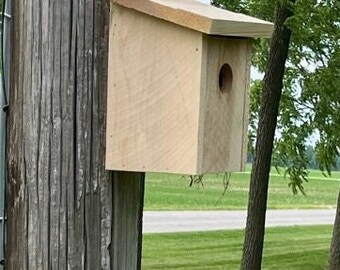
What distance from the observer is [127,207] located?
6.81 feet

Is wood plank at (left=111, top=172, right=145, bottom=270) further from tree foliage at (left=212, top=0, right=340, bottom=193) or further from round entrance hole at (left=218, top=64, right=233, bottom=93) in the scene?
tree foliage at (left=212, top=0, right=340, bottom=193)

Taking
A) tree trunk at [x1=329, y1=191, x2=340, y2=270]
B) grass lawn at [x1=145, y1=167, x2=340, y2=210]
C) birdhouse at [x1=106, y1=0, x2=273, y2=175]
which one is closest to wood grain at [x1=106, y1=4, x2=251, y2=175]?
birdhouse at [x1=106, y1=0, x2=273, y2=175]

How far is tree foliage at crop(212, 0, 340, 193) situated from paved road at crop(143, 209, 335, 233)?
4934mm

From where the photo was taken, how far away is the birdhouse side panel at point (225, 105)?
1.99m

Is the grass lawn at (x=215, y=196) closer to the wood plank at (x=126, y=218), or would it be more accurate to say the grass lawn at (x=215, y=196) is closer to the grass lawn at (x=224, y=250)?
the grass lawn at (x=224, y=250)

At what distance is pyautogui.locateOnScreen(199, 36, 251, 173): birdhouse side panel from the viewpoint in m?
1.99

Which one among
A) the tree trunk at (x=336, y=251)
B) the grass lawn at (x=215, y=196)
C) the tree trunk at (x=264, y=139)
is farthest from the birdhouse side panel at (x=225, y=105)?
the grass lawn at (x=215, y=196)

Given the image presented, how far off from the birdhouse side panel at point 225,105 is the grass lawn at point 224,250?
802cm

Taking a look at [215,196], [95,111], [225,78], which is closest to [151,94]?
[95,111]

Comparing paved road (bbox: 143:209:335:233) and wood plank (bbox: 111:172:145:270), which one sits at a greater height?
wood plank (bbox: 111:172:145:270)

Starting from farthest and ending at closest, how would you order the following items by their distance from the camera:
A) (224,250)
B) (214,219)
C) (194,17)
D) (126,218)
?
(214,219) < (224,250) < (126,218) < (194,17)

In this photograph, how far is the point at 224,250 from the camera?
12141 millimetres

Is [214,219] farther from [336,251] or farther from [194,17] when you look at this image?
[194,17]

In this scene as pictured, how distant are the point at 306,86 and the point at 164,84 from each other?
651 cm
